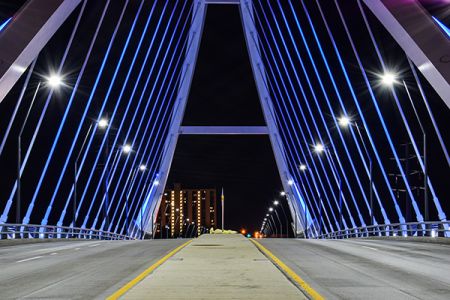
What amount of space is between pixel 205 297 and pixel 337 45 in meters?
31.1

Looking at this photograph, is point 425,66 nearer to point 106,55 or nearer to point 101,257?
point 101,257

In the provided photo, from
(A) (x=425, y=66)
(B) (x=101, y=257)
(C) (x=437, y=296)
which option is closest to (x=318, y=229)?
(A) (x=425, y=66)

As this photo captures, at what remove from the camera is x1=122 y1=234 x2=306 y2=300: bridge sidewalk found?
7818 millimetres

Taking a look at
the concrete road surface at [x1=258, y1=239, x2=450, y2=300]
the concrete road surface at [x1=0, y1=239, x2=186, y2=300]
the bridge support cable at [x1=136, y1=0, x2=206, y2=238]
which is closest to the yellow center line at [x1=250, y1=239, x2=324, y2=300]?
the concrete road surface at [x1=258, y1=239, x2=450, y2=300]

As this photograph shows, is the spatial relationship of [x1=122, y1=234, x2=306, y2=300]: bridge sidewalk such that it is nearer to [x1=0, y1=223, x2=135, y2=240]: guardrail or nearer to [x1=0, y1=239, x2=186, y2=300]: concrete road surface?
[x1=0, y1=239, x2=186, y2=300]: concrete road surface

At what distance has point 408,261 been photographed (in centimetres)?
1376

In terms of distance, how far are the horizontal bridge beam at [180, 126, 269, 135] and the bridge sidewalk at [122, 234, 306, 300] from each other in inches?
1945

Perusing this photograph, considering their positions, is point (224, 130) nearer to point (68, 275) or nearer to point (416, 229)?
point (416, 229)

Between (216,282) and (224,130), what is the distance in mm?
55210

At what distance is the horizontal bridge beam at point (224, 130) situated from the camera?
203ft

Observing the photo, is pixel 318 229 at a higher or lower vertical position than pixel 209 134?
lower

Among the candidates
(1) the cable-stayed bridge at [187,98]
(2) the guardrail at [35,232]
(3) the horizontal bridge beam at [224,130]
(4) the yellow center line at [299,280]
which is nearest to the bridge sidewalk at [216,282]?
(4) the yellow center line at [299,280]

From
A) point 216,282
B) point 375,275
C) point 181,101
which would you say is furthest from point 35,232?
point 181,101

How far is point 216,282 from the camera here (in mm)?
9047
